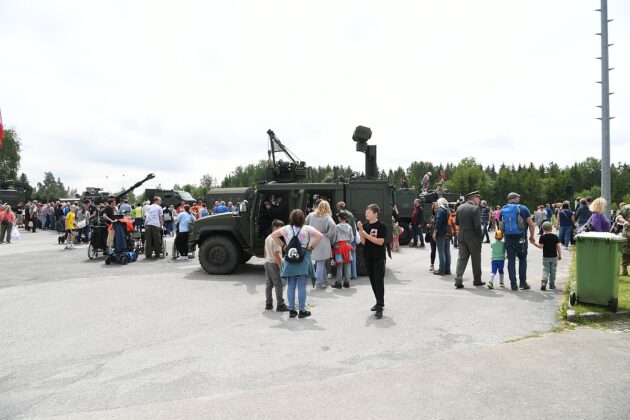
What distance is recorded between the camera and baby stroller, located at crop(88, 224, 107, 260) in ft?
45.1

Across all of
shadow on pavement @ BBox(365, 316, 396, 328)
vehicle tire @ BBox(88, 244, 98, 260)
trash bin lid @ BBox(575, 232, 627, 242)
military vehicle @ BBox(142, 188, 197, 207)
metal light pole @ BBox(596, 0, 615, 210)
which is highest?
metal light pole @ BBox(596, 0, 615, 210)

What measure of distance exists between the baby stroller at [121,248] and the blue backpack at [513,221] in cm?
988

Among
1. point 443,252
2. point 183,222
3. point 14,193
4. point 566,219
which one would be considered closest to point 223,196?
point 14,193

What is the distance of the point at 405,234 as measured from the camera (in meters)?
18.0

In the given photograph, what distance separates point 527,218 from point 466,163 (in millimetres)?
135594

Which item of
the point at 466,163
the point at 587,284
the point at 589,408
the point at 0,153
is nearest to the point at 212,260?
the point at 587,284

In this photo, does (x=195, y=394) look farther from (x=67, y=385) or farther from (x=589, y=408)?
(x=589, y=408)

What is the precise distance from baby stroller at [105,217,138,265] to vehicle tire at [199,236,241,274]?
3.34m

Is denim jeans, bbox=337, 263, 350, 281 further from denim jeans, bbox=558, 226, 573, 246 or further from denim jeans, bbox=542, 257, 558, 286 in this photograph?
denim jeans, bbox=558, 226, 573, 246

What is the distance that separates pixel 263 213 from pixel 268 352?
18.6 feet

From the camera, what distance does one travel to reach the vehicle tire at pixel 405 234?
58.8 ft

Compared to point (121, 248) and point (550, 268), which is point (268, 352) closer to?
point (550, 268)

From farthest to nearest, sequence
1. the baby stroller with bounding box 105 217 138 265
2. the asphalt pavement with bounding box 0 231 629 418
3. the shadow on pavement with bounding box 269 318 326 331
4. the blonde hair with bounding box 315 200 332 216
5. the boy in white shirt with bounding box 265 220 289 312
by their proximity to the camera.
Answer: the baby stroller with bounding box 105 217 138 265 → the blonde hair with bounding box 315 200 332 216 → the boy in white shirt with bounding box 265 220 289 312 → the shadow on pavement with bounding box 269 318 326 331 → the asphalt pavement with bounding box 0 231 629 418

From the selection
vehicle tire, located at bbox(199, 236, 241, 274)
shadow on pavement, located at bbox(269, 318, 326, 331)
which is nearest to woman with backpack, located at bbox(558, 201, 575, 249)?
vehicle tire, located at bbox(199, 236, 241, 274)
